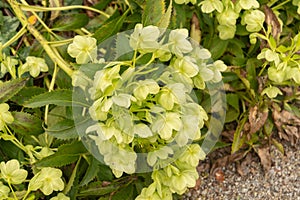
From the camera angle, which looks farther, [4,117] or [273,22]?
[273,22]

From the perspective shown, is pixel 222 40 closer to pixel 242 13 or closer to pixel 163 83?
pixel 242 13

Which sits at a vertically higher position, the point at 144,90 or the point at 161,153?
the point at 144,90

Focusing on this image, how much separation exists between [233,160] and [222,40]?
32 cm

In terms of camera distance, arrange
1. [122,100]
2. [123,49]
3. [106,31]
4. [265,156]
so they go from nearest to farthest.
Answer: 1. [122,100]
2. [123,49]
3. [106,31]
4. [265,156]

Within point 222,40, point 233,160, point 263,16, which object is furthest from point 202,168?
point 263,16

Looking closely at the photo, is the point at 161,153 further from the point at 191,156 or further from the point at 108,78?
the point at 108,78

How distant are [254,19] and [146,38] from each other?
1.31 feet

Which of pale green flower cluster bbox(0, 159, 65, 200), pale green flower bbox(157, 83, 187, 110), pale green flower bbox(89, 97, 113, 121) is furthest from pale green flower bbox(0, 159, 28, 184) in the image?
pale green flower bbox(157, 83, 187, 110)

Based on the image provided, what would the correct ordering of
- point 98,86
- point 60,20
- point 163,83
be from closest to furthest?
point 98,86
point 163,83
point 60,20

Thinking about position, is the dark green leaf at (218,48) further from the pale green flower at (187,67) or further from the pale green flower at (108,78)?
the pale green flower at (108,78)

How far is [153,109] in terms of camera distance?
1048mm

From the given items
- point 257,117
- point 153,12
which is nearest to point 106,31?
point 153,12

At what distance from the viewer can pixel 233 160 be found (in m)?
1.62

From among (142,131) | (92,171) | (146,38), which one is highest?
(146,38)
